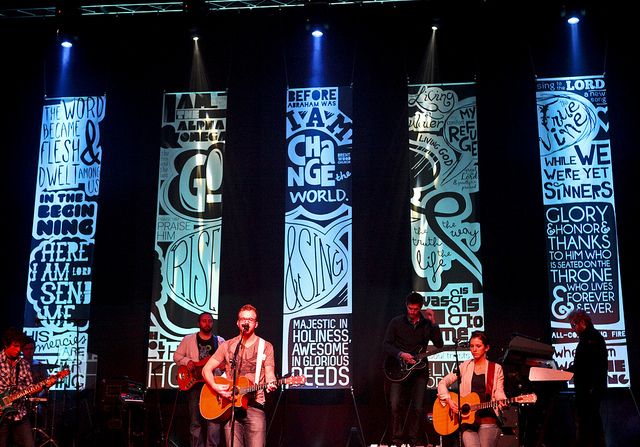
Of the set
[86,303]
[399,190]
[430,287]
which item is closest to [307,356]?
[430,287]

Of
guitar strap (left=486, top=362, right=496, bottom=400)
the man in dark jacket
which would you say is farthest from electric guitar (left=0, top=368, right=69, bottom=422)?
the man in dark jacket

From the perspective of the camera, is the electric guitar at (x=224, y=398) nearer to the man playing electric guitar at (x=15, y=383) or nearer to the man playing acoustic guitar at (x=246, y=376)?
the man playing acoustic guitar at (x=246, y=376)

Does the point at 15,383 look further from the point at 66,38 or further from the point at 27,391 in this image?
the point at 66,38

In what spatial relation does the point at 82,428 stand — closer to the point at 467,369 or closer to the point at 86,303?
the point at 86,303

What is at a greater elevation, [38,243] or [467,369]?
[38,243]

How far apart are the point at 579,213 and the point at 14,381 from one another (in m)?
7.66

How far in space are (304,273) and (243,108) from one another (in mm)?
2778

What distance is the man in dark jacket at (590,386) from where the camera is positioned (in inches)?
328

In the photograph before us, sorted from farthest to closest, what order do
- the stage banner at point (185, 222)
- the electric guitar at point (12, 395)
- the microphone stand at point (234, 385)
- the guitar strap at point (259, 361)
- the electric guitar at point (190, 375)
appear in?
the stage banner at point (185, 222) < the electric guitar at point (190, 375) < the electric guitar at point (12, 395) < the guitar strap at point (259, 361) < the microphone stand at point (234, 385)

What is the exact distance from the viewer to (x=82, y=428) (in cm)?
1051

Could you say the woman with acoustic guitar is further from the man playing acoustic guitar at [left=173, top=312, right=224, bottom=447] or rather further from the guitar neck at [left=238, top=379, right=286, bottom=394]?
the man playing acoustic guitar at [left=173, top=312, right=224, bottom=447]

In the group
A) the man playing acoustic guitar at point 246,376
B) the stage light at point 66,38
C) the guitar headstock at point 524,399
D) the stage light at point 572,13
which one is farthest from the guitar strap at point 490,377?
the stage light at point 66,38

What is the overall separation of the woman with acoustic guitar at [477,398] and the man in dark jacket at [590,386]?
154cm

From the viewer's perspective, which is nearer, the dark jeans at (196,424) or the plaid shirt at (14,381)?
the plaid shirt at (14,381)
